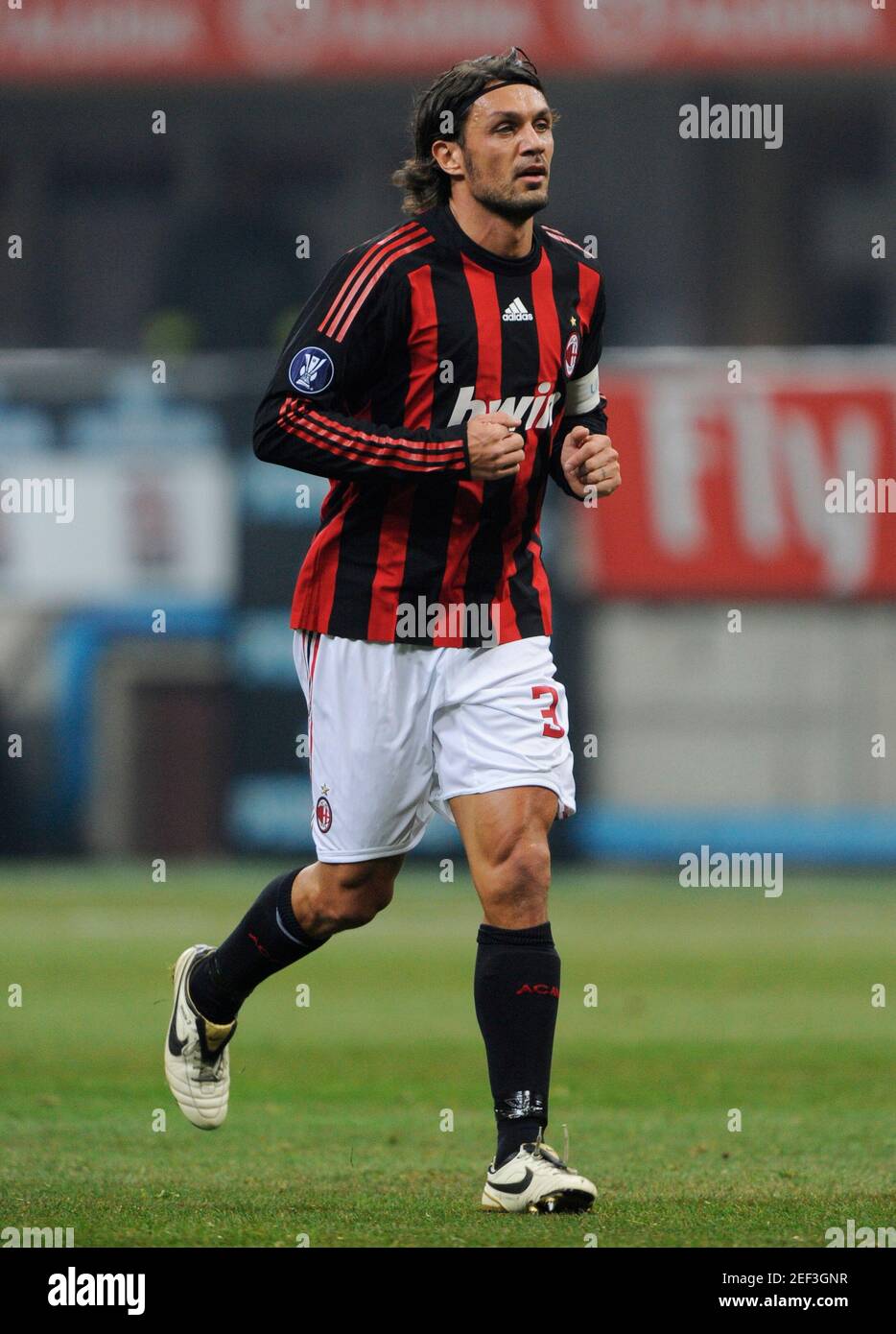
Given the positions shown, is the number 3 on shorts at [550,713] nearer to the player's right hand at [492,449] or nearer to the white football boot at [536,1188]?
the player's right hand at [492,449]

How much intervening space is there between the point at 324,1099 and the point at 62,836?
11987mm

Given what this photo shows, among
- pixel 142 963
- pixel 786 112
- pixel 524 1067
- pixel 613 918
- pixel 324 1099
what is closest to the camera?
pixel 524 1067

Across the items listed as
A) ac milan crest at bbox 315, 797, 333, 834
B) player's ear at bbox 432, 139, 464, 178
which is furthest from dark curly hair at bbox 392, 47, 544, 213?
ac milan crest at bbox 315, 797, 333, 834

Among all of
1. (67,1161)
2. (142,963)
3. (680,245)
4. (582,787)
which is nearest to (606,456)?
(67,1161)

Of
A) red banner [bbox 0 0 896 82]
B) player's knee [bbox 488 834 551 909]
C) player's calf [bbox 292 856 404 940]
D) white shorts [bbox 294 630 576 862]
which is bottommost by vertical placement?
player's calf [bbox 292 856 404 940]

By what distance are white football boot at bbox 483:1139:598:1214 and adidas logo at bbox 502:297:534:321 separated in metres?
1.82

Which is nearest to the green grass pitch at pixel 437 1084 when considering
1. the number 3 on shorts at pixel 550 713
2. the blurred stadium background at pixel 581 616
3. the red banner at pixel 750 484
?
the number 3 on shorts at pixel 550 713

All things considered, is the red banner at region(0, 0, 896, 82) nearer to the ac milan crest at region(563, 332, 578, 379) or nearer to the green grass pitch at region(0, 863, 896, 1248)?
the green grass pitch at region(0, 863, 896, 1248)

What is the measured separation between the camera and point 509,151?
529 cm

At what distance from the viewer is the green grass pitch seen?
16.1ft

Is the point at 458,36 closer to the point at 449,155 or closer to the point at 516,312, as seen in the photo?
the point at 449,155

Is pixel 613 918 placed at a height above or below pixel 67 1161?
below

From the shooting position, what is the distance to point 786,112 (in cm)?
2617
